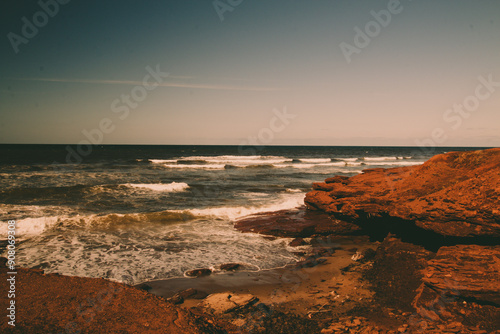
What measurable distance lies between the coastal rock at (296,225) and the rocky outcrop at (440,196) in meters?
0.45

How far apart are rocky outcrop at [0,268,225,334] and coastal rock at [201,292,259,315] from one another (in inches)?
35.4

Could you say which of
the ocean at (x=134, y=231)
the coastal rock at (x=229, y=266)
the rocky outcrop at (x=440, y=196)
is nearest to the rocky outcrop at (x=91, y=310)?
the ocean at (x=134, y=231)

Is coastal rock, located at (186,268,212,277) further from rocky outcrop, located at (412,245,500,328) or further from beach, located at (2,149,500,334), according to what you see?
rocky outcrop, located at (412,245,500,328)

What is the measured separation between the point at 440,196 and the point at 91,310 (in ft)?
20.7

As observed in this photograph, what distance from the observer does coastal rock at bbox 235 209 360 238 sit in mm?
9773

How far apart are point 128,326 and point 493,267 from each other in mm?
5491

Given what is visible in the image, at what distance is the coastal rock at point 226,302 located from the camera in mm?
4777

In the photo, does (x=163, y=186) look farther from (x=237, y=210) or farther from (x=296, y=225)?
(x=296, y=225)

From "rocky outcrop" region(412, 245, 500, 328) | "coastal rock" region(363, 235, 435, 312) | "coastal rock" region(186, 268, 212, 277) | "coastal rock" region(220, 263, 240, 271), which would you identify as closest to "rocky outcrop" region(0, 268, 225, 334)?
"coastal rock" region(186, 268, 212, 277)

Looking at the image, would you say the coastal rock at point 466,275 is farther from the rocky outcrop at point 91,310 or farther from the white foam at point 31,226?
the white foam at point 31,226

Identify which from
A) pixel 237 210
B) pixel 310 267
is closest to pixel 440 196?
pixel 310 267

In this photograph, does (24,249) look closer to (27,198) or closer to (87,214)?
(87,214)

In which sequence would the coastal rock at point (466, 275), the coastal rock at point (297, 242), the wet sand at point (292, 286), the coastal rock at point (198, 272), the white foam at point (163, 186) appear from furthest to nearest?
the white foam at point (163, 186), the coastal rock at point (297, 242), the coastal rock at point (198, 272), the wet sand at point (292, 286), the coastal rock at point (466, 275)

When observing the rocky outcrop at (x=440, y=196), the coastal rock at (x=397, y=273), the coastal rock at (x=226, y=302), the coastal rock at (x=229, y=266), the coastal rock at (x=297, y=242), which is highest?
the rocky outcrop at (x=440, y=196)
